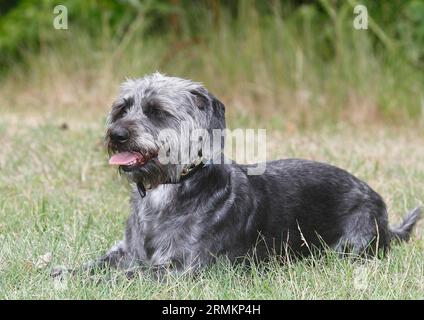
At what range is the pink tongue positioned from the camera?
5445 millimetres

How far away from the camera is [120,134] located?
17.6ft

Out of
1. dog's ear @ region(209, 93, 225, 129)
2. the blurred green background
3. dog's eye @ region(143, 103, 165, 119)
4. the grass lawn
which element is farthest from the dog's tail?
the blurred green background

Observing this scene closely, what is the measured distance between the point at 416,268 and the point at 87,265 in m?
2.17

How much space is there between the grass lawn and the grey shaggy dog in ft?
0.59

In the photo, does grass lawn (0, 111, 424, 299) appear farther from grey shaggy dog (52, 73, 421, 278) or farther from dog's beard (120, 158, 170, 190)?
dog's beard (120, 158, 170, 190)

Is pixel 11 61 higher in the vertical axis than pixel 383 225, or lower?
higher

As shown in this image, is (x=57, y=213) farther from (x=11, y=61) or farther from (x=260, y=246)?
(x=11, y=61)

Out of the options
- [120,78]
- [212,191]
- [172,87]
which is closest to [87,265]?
[212,191]

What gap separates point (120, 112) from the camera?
5723mm

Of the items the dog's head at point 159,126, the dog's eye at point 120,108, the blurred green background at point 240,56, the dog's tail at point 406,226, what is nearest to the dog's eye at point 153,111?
the dog's head at point 159,126

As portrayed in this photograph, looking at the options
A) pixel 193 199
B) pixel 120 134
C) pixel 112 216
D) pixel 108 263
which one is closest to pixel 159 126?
pixel 120 134

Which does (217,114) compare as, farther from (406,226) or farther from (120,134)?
(406,226)

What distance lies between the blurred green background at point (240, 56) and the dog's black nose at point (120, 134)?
5.76m

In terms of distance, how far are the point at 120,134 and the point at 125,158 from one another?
0.17 meters
